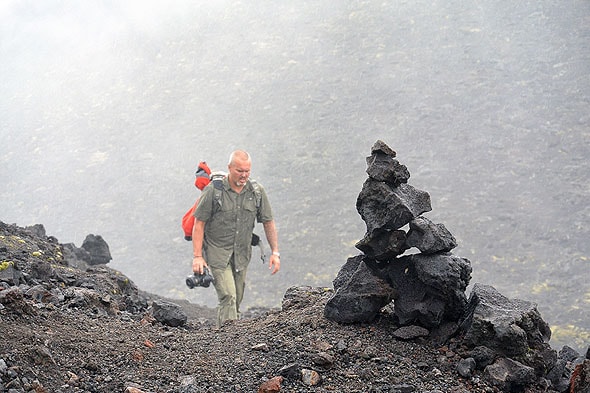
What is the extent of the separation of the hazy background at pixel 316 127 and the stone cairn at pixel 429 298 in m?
5.52

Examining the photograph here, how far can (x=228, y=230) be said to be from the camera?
282 inches

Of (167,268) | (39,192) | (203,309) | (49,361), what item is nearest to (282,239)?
(167,268)

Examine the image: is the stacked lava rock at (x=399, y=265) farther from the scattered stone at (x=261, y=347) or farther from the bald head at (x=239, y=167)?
the bald head at (x=239, y=167)

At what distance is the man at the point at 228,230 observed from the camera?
696 cm

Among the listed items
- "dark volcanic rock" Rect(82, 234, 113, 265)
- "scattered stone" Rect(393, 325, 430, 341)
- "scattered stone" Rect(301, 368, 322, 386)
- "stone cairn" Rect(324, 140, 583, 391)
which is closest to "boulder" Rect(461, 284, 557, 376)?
"stone cairn" Rect(324, 140, 583, 391)

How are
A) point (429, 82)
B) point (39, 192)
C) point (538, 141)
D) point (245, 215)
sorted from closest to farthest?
point (245, 215) < point (538, 141) < point (39, 192) < point (429, 82)

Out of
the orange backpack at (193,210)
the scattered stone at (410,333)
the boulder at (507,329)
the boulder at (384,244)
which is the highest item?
the orange backpack at (193,210)

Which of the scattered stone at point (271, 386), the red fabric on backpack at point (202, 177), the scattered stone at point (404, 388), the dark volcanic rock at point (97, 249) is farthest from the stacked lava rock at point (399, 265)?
the dark volcanic rock at point (97, 249)

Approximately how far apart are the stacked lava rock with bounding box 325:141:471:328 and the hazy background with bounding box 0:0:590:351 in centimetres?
557

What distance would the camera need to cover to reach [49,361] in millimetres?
3828

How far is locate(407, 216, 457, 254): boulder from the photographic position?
4591mm

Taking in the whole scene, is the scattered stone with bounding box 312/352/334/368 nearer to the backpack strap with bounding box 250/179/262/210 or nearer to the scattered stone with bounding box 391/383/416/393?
the scattered stone with bounding box 391/383/416/393

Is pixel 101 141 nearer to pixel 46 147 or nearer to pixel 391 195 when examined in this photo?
pixel 46 147

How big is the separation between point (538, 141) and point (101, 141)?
11.2 meters
